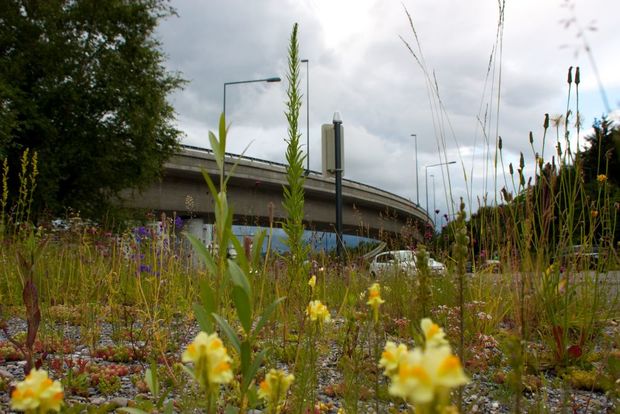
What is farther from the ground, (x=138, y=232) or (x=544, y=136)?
(x=544, y=136)

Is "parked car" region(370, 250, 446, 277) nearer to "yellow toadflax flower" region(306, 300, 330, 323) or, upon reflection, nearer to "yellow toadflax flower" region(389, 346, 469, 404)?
"yellow toadflax flower" region(306, 300, 330, 323)

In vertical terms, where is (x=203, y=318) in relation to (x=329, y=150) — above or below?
below

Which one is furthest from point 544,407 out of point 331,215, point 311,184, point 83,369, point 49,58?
point 331,215

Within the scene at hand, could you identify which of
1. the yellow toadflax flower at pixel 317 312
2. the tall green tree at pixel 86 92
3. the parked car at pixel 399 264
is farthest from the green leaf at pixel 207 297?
the tall green tree at pixel 86 92

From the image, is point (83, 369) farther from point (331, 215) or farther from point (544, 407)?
point (331, 215)

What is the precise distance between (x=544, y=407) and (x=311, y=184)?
1063 inches

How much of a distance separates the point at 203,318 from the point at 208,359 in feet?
1.45

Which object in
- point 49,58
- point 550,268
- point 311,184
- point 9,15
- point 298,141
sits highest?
point 9,15

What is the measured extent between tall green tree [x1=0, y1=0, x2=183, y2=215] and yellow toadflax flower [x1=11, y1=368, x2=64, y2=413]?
17.9 m

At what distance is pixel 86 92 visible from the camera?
18.4 m

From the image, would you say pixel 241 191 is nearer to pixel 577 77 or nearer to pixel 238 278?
pixel 577 77

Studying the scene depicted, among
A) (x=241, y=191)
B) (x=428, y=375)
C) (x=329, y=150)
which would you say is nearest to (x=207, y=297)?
(x=428, y=375)

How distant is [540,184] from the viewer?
3.67m

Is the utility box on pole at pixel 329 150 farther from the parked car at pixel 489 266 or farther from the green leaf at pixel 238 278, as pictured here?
the green leaf at pixel 238 278
